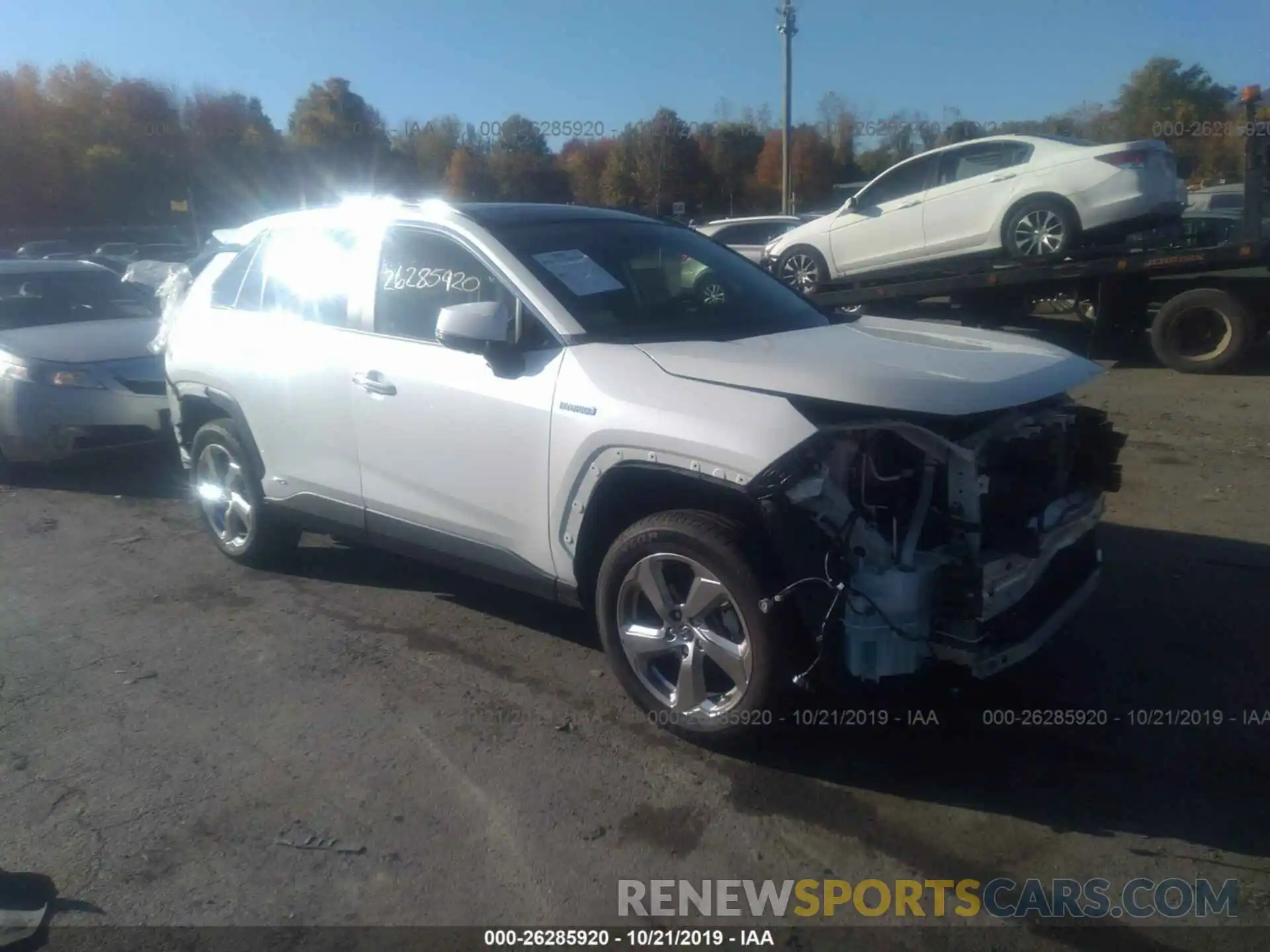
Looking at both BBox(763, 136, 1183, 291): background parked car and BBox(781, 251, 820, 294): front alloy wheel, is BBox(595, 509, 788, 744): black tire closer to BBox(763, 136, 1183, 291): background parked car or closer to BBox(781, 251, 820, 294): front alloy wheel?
BBox(763, 136, 1183, 291): background parked car

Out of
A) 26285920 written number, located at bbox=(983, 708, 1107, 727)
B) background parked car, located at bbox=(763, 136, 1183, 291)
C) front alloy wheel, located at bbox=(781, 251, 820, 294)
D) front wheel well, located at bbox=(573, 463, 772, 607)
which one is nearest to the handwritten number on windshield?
front wheel well, located at bbox=(573, 463, 772, 607)

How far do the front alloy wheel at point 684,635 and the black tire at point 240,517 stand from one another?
256cm

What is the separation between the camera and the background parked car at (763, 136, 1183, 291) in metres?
10.2

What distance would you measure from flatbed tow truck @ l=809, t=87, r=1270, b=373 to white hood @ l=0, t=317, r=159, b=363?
6.11 meters

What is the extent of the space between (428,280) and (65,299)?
19.4 ft

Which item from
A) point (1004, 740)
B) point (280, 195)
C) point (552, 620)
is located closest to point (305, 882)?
point (552, 620)

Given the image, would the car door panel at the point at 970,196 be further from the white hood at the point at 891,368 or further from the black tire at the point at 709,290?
the white hood at the point at 891,368

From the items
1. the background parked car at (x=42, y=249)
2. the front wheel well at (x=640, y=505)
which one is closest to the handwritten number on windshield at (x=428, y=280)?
the front wheel well at (x=640, y=505)

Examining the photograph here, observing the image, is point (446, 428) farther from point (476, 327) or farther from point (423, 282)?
point (423, 282)

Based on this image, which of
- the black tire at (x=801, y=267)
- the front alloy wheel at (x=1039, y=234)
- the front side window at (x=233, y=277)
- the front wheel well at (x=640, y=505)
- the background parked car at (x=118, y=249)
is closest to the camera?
the front wheel well at (x=640, y=505)

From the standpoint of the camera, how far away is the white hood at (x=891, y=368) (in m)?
3.37

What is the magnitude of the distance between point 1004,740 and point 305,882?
2454 mm

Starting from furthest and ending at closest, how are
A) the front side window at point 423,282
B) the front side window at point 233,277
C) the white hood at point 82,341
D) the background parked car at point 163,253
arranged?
the background parked car at point 163,253, the white hood at point 82,341, the front side window at point 233,277, the front side window at point 423,282

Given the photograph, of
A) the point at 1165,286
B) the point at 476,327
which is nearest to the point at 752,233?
the point at 1165,286
